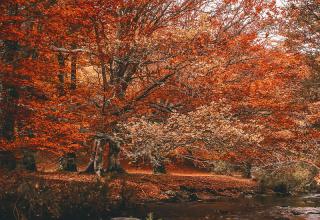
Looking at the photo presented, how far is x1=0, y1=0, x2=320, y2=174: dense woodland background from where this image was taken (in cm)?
1683

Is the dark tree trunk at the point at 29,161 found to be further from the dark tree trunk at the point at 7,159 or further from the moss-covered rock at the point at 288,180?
the moss-covered rock at the point at 288,180

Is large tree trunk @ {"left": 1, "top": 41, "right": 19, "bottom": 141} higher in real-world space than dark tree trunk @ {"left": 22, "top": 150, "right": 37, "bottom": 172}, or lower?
higher

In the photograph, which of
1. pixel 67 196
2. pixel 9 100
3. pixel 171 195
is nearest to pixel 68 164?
pixel 171 195

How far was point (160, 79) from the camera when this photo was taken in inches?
790

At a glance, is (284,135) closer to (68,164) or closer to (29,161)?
(68,164)

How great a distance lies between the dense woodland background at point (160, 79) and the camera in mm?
16828

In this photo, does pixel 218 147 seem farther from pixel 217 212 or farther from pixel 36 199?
pixel 36 199

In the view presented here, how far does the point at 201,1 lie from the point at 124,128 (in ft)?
28.3

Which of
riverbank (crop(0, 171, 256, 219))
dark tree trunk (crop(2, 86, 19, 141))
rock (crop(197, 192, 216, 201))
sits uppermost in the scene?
dark tree trunk (crop(2, 86, 19, 141))

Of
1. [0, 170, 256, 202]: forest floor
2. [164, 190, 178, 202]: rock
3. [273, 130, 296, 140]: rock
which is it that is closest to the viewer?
[0, 170, 256, 202]: forest floor

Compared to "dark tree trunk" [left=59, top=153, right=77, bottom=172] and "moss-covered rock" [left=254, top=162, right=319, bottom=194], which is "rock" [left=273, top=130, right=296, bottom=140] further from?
"dark tree trunk" [left=59, top=153, right=77, bottom=172]

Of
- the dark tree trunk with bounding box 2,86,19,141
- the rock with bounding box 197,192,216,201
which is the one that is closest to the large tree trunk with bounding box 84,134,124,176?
the dark tree trunk with bounding box 2,86,19,141

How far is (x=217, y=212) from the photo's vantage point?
17438 mm


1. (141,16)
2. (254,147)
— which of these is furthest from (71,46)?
(254,147)
